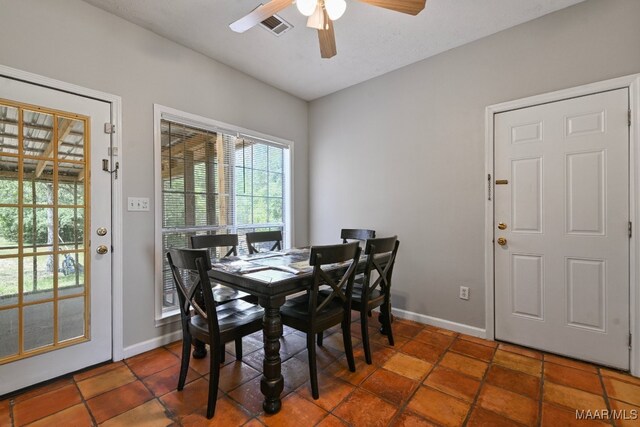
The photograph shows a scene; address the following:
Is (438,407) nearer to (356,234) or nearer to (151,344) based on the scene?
(356,234)

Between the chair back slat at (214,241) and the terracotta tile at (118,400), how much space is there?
1.03m

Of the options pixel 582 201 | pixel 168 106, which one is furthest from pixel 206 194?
pixel 582 201

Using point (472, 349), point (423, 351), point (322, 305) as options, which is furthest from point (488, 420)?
point (322, 305)

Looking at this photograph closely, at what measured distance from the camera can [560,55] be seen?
7.27ft

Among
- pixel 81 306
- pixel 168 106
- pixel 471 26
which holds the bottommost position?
pixel 81 306

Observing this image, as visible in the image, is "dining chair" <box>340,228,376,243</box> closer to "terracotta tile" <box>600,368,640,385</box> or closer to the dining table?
the dining table

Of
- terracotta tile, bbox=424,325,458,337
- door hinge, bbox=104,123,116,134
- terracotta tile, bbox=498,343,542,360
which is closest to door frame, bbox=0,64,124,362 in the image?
door hinge, bbox=104,123,116,134

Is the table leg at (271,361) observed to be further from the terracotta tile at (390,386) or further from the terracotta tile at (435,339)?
the terracotta tile at (435,339)

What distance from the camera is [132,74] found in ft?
7.54

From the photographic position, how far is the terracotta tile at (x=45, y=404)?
1.61 metres

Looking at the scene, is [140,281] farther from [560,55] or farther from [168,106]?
[560,55]

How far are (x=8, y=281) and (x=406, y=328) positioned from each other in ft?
10.0

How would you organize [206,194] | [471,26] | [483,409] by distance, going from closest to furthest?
1. [483,409]
2. [471,26]
3. [206,194]

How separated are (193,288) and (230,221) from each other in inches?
55.6
